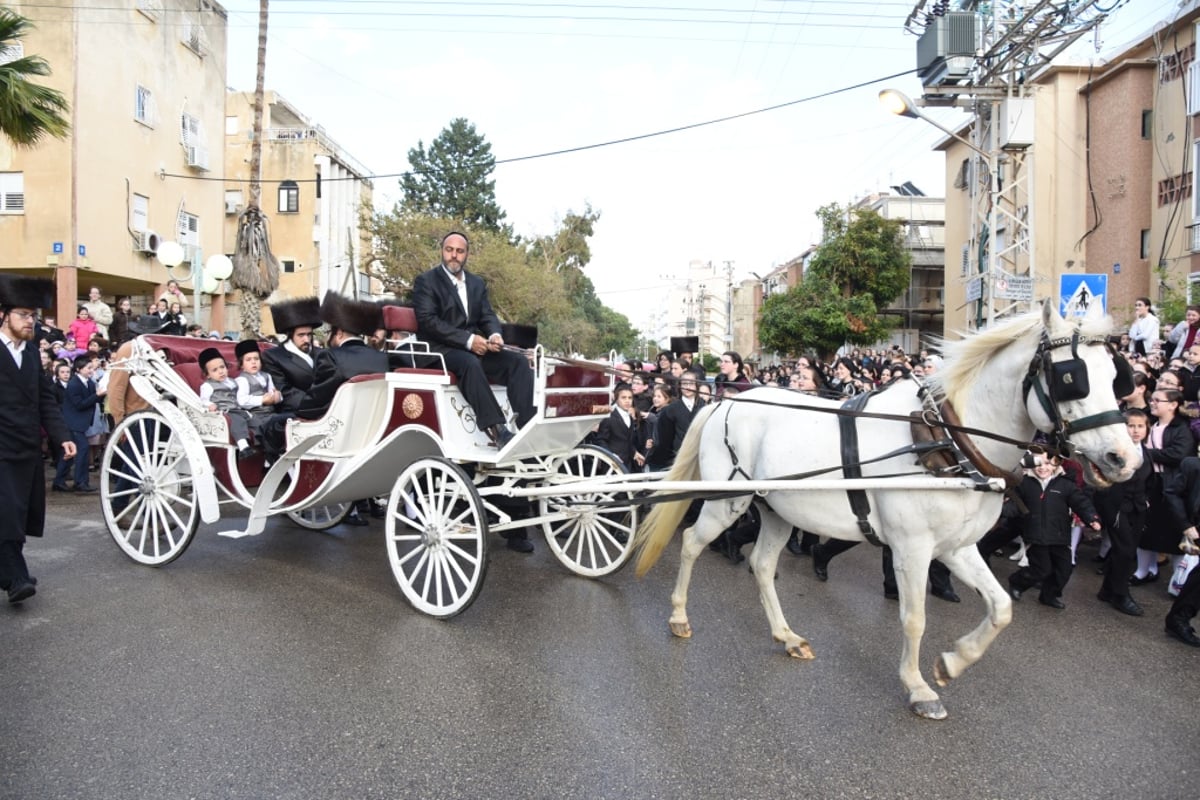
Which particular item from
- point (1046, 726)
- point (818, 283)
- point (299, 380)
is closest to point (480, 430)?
point (299, 380)

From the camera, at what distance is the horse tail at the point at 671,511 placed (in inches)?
212

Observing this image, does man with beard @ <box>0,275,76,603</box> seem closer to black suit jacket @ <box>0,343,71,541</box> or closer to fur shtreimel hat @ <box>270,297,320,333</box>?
black suit jacket @ <box>0,343,71,541</box>

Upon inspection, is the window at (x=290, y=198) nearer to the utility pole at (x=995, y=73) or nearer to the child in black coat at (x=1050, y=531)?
the utility pole at (x=995, y=73)

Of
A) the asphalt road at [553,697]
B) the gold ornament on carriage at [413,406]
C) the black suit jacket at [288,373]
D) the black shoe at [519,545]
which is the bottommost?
the asphalt road at [553,697]

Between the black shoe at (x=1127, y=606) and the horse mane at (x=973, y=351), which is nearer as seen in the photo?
the horse mane at (x=973, y=351)

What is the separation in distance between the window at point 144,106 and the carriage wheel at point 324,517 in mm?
18634

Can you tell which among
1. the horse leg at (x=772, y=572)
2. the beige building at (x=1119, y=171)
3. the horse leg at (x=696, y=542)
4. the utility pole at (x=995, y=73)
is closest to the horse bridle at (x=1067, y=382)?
the horse leg at (x=772, y=572)

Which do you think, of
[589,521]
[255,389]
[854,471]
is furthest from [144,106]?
[854,471]

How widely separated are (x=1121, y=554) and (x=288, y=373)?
6.37 meters

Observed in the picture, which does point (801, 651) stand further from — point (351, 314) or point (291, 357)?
point (291, 357)

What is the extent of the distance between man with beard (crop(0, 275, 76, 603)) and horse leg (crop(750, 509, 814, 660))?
446 cm

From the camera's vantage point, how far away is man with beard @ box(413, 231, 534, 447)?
5750 millimetres

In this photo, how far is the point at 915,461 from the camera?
4285 millimetres

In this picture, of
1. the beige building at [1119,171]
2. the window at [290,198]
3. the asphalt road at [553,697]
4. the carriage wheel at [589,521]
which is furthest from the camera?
the window at [290,198]
